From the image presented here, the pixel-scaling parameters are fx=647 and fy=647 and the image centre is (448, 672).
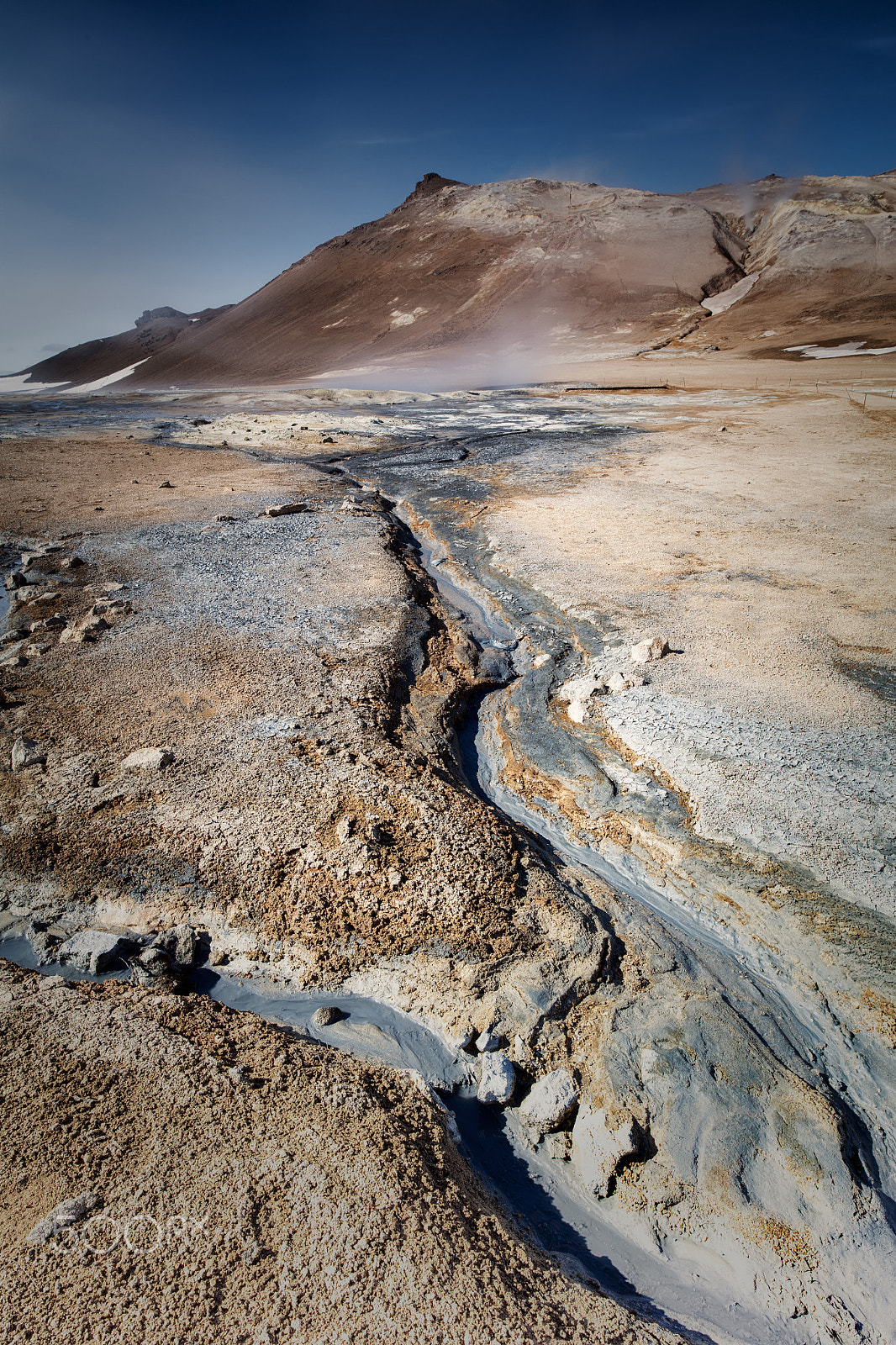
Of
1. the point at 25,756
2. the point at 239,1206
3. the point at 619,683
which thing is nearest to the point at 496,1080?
the point at 239,1206

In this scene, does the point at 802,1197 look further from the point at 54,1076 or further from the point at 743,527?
the point at 743,527

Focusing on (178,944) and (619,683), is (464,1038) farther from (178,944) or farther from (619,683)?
(619,683)

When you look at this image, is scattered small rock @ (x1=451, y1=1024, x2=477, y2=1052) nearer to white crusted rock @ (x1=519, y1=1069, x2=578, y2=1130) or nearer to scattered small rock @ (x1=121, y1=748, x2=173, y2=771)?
white crusted rock @ (x1=519, y1=1069, x2=578, y2=1130)

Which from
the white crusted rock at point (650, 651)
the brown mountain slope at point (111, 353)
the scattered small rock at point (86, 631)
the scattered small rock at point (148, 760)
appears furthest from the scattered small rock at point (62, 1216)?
the brown mountain slope at point (111, 353)

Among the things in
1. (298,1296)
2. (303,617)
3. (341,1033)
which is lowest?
(341,1033)

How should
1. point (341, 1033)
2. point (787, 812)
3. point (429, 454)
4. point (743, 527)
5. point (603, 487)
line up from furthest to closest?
point (429, 454) < point (603, 487) < point (743, 527) < point (787, 812) < point (341, 1033)

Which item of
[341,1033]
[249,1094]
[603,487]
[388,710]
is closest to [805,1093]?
[341,1033]

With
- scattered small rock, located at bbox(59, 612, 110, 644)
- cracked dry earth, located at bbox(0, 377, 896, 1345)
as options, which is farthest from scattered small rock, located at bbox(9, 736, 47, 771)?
scattered small rock, located at bbox(59, 612, 110, 644)
